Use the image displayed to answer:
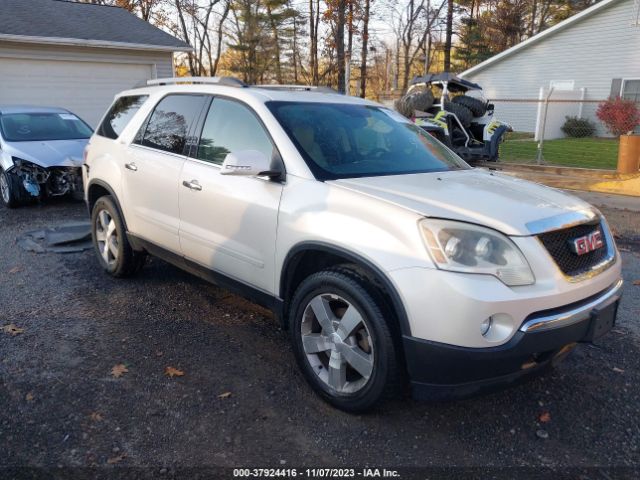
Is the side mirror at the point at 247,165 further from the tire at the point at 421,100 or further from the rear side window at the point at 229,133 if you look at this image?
the tire at the point at 421,100

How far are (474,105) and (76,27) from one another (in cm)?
1188

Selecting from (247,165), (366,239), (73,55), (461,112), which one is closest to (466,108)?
(461,112)

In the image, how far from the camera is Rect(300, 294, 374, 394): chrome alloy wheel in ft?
9.53

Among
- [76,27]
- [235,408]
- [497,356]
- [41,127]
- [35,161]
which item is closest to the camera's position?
[497,356]

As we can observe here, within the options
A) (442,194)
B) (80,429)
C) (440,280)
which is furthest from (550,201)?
(80,429)

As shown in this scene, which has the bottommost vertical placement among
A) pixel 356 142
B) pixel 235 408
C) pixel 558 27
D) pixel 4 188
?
pixel 235 408

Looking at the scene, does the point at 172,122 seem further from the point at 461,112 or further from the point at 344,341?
the point at 461,112

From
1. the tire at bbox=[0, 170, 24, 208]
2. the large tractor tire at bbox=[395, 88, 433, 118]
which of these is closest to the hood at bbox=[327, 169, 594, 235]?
the tire at bbox=[0, 170, 24, 208]

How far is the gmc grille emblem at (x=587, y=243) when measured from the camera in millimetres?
2825

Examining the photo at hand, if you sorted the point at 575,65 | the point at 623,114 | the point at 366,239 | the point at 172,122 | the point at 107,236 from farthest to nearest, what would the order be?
the point at 575,65 < the point at 623,114 < the point at 107,236 < the point at 172,122 < the point at 366,239

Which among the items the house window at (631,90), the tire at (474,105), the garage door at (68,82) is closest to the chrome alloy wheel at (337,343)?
the tire at (474,105)

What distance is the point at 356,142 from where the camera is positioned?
378cm

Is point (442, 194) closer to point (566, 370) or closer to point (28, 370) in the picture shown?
point (566, 370)

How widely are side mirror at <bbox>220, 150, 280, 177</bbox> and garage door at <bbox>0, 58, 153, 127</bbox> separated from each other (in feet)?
45.5
